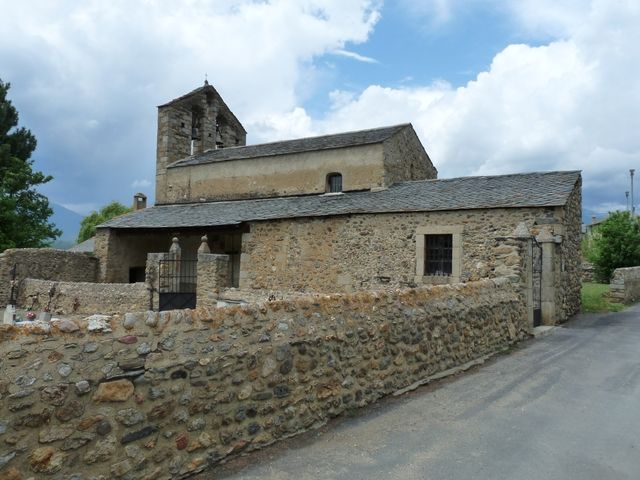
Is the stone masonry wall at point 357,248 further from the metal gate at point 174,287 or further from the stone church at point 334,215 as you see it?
the metal gate at point 174,287

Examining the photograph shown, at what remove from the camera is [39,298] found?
56.6ft

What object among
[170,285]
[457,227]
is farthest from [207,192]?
[457,227]

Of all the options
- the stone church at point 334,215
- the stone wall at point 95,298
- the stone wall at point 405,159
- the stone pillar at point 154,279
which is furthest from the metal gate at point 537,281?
the stone wall at point 95,298

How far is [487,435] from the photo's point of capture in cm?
452

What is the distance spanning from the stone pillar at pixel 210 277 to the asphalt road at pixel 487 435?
1002 cm

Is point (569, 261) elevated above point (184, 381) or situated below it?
above

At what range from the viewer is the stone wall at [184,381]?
119 inches

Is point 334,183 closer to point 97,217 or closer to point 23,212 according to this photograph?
point 23,212

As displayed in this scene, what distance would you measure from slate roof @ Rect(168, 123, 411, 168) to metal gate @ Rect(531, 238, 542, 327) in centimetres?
814

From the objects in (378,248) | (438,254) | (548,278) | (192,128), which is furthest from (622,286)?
(192,128)

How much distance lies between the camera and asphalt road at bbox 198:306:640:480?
12.4 ft

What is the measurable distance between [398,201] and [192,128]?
14.7 meters

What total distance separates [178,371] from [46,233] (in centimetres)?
2564

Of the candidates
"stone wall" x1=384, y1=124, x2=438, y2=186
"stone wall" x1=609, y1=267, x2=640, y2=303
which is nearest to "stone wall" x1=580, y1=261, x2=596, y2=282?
"stone wall" x1=609, y1=267, x2=640, y2=303
